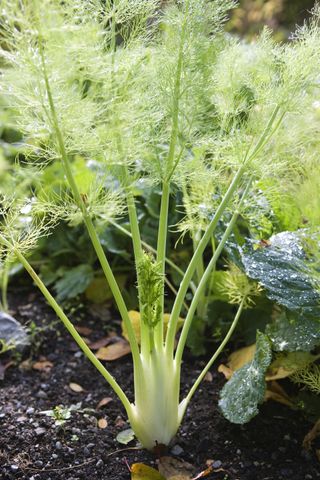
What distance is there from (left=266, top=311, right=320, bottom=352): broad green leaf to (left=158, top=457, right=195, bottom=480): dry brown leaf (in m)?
0.28

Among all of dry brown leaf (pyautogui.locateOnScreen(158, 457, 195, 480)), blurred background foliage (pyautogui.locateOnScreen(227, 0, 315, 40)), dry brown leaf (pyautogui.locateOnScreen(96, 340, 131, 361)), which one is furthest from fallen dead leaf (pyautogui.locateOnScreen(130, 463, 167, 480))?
blurred background foliage (pyautogui.locateOnScreen(227, 0, 315, 40))

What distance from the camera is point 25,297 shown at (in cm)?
196

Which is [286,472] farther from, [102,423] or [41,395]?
[41,395]

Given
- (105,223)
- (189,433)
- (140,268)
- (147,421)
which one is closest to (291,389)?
(189,433)

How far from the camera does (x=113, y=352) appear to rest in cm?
162

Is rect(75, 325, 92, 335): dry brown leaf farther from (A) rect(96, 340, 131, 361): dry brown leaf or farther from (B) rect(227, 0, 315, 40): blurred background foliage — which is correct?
(B) rect(227, 0, 315, 40): blurred background foliage

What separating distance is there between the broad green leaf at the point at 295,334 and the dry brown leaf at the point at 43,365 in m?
0.62

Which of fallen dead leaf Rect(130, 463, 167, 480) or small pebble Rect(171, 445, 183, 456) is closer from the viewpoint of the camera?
fallen dead leaf Rect(130, 463, 167, 480)

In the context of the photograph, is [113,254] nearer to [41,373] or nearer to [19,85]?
[41,373]

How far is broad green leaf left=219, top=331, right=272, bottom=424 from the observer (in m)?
1.20

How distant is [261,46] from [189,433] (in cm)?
80

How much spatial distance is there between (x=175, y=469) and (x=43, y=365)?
537mm

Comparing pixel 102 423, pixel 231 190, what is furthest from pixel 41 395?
pixel 231 190

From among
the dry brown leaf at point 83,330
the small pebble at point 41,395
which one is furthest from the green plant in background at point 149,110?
the dry brown leaf at point 83,330
